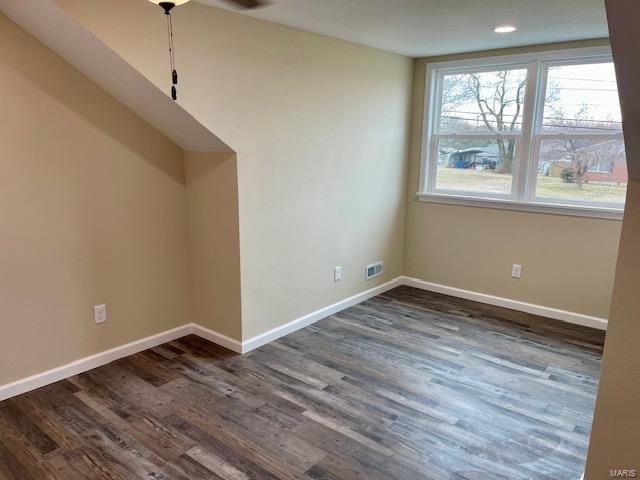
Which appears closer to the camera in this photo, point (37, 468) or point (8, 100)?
point (37, 468)

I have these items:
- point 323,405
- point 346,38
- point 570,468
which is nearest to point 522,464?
point 570,468

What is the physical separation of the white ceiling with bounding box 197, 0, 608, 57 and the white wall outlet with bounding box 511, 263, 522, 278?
188cm

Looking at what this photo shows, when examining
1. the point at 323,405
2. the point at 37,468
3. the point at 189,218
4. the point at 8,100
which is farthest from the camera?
the point at 189,218

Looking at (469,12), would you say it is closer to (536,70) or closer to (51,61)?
(536,70)

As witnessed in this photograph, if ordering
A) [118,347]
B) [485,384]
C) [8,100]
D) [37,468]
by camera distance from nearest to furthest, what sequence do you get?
[37,468] → [8,100] → [485,384] → [118,347]

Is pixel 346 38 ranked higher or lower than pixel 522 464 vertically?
higher

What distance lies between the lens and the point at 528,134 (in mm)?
3943

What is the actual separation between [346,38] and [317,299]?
208 centimetres

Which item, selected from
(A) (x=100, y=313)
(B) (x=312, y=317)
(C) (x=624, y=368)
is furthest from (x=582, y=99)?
(A) (x=100, y=313)

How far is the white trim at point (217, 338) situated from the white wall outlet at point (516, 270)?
253cm

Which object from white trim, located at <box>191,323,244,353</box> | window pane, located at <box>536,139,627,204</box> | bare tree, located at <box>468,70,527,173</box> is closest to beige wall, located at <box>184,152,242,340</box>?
white trim, located at <box>191,323,244,353</box>

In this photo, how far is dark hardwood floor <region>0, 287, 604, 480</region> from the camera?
84.8 inches

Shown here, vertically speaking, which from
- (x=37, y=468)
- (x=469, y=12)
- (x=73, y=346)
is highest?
(x=469, y=12)

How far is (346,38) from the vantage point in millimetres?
3547
